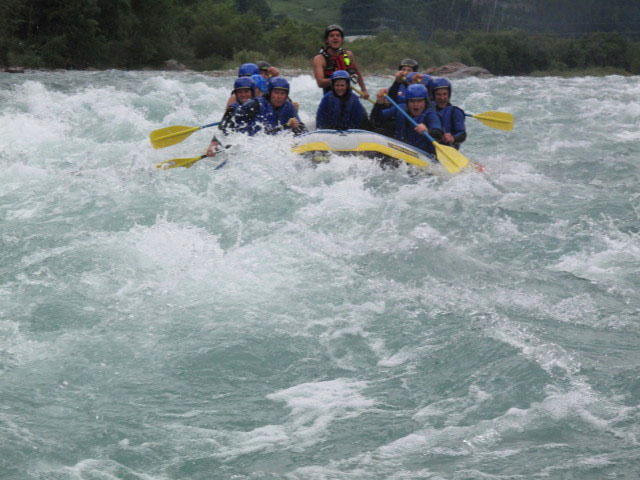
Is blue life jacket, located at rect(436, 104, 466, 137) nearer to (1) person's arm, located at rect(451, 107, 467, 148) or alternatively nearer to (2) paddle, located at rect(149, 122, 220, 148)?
(1) person's arm, located at rect(451, 107, 467, 148)

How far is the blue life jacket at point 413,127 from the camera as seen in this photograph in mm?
8799

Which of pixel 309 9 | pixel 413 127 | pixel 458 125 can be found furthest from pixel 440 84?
pixel 309 9

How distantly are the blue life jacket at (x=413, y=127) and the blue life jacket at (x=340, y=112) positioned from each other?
0.37 metres

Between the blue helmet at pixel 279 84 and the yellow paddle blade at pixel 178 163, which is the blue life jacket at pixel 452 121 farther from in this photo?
the yellow paddle blade at pixel 178 163

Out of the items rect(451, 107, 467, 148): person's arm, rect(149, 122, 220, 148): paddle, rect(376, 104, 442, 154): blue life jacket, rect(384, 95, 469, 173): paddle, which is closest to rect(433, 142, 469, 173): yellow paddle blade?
rect(384, 95, 469, 173): paddle

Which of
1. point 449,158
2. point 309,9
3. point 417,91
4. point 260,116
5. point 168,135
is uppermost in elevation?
point 309,9

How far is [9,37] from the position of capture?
79.5 feet

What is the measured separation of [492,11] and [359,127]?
193 feet

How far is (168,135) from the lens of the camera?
9344 mm

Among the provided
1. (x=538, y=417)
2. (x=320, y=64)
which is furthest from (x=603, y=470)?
(x=320, y=64)

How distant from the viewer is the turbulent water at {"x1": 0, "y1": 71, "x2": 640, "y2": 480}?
137 inches

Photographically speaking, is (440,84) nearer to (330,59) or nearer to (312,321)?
(330,59)

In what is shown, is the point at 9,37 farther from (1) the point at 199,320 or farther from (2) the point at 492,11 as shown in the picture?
(2) the point at 492,11

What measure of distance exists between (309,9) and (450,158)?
7965cm
